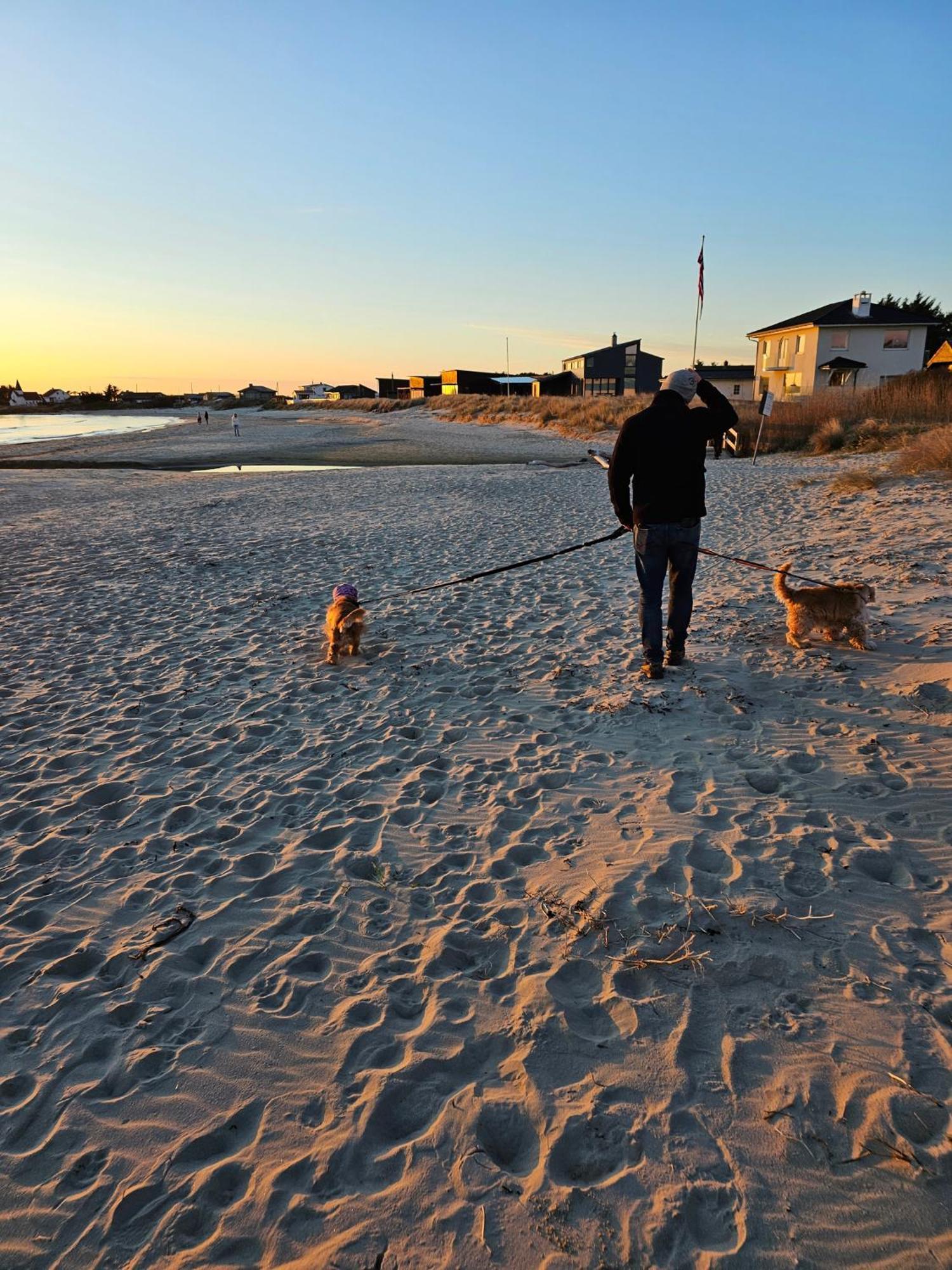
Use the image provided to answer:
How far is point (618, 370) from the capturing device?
72312 millimetres

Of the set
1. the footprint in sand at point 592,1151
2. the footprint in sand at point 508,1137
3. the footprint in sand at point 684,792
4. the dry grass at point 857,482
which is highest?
the dry grass at point 857,482

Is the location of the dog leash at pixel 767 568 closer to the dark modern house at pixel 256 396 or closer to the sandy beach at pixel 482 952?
the sandy beach at pixel 482 952

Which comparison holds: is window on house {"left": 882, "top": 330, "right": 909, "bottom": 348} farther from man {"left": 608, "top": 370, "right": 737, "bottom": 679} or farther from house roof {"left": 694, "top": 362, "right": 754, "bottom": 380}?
man {"left": 608, "top": 370, "right": 737, "bottom": 679}

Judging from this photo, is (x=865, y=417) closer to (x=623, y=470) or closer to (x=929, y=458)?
(x=929, y=458)

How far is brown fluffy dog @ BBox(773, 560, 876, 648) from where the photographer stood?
6031mm

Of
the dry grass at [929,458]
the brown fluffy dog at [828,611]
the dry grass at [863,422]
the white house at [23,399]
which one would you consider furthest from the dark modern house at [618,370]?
the white house at [23,399]

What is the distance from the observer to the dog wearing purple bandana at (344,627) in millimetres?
6648

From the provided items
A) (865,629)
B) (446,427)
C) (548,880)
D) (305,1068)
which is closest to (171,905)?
(305,1068)

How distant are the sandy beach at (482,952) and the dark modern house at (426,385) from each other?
96752 millimetres

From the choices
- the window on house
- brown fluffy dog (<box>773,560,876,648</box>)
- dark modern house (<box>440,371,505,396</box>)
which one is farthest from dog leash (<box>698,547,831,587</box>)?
dark modern house (<box>440,371,505,396</box>)

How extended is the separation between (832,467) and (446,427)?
110ft

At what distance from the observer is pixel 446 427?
156 feet

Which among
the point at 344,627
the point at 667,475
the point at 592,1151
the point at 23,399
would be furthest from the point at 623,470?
the point at 23,399

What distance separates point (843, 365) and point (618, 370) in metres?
33.6
